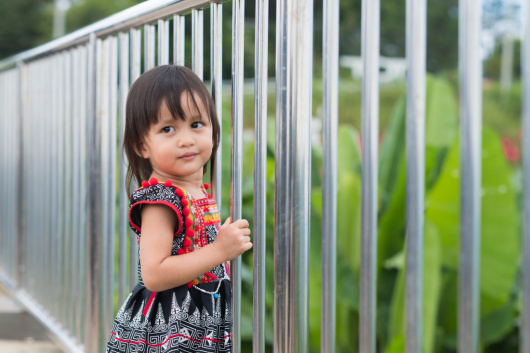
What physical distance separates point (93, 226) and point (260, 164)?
3.63 feet

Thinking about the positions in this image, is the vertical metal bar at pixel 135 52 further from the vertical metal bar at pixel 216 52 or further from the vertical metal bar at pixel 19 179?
the vertical metal bar at pixel 19 179

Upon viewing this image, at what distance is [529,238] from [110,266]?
5.66 ft

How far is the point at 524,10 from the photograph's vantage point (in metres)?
1.05

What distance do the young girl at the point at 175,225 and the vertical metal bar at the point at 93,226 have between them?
903mm

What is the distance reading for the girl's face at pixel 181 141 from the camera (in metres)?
1.48

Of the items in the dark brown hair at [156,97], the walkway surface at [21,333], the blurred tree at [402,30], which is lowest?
the walkway surface at [21,333]

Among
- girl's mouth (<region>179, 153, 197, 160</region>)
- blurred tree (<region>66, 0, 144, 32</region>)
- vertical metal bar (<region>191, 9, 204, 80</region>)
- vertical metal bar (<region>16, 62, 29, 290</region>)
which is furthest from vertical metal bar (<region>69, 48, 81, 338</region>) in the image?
blurred tree (<region>66, 0, 144, 32</region>)

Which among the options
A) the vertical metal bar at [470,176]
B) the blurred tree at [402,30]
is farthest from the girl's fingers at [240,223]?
the blurred tree at [402,30]

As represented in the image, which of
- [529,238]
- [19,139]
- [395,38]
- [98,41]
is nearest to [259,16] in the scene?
[529,238]

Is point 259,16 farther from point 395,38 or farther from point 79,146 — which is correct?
point 395,38

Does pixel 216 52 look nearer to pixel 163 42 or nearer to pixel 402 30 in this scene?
pixel 163 42

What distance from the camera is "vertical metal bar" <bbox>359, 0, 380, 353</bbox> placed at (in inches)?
52.5

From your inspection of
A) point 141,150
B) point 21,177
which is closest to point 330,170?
point 141,150

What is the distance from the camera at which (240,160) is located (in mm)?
1696
